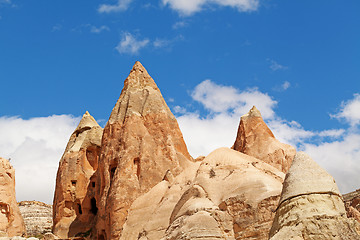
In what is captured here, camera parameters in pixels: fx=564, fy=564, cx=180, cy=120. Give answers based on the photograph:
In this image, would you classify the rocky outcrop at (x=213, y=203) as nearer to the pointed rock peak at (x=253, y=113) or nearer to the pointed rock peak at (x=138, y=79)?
the pointed rock peak at (x=138, y=79)

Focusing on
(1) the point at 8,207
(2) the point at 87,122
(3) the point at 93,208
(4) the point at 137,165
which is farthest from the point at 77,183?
(4) the point at 137,165

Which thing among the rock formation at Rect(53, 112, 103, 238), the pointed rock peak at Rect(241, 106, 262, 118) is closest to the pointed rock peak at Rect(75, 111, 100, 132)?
the rock formation at Rect(53, 112, 103, 238)

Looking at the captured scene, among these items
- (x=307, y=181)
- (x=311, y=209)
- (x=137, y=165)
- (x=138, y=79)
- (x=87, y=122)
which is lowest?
(x=311, y=209)

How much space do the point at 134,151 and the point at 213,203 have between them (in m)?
12.1

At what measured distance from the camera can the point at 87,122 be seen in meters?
55.4

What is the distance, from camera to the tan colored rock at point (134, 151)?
3662 centimetres

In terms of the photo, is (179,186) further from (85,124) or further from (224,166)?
(85,124)

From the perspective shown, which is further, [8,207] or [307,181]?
[8,207]

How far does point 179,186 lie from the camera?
3275 centimetres

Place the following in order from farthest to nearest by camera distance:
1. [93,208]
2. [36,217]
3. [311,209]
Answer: [36,217]
[93,208]
[311,209]

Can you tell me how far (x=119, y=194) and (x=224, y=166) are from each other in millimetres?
8291

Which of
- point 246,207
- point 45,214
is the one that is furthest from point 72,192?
point 246,207

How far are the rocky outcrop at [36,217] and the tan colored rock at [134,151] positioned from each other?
66.3 feet

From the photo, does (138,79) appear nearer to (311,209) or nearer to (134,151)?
(134,151)
